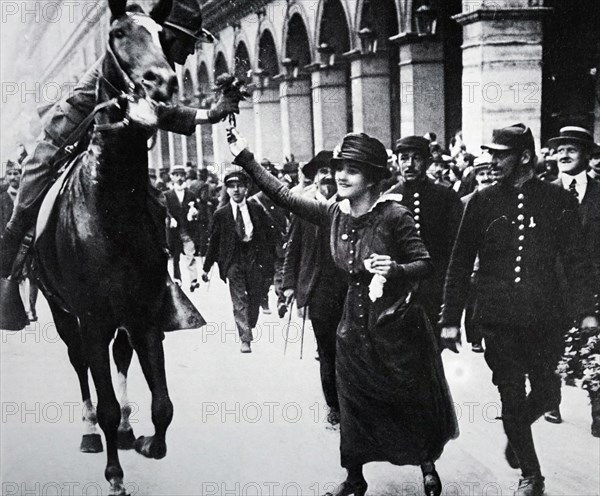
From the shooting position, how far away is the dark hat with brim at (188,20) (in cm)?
475

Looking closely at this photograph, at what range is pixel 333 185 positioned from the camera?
502 centimetres

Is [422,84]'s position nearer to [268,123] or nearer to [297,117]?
[297,117]

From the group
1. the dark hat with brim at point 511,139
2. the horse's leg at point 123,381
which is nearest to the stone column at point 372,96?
the dark hat with brim at point 511,139

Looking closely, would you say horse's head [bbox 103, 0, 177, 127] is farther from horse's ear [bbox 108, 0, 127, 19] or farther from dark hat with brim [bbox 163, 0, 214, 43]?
dark hat with brim [bbox 163, 0, 214, 43]

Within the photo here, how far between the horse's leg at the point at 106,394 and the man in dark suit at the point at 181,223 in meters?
0.57

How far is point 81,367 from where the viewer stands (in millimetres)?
5242

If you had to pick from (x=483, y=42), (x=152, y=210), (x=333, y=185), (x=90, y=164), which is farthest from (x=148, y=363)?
(x=483, y=42)

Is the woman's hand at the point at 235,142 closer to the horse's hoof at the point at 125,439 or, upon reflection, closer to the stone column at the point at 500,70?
the stone column at the point at 500,70

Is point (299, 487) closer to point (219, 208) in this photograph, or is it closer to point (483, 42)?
point (219, 208)

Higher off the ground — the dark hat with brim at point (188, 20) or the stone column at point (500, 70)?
the dark hat with brim at point (188, 20)

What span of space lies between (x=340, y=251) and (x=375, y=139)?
716 mm

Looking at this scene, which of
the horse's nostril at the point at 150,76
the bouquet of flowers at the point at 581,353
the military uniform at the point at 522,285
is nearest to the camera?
the horse's nostril at the point at 150,76

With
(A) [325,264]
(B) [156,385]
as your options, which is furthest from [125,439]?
(A) [325,264]

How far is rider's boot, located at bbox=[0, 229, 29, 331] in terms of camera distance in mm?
5113
